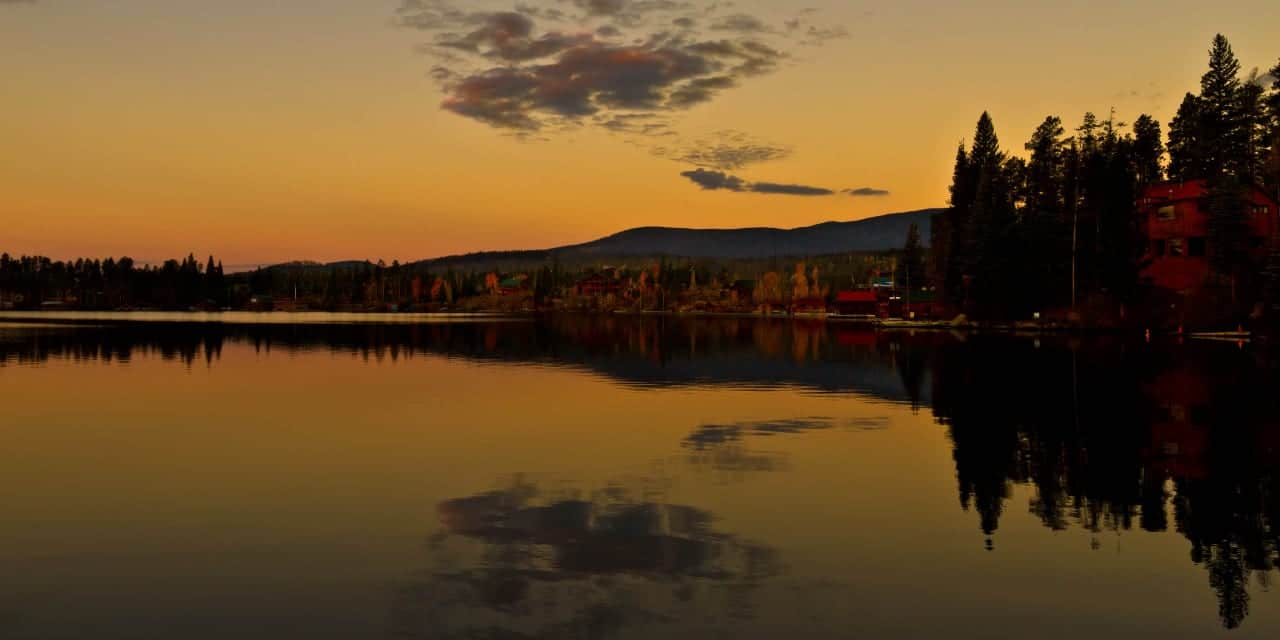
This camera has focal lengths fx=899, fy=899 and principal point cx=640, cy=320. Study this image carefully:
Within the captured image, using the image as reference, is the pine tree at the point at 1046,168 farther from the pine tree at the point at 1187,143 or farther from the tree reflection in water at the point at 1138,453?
the tree reflection in water at the point at 1138,453

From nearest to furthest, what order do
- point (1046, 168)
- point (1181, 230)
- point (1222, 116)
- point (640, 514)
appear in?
1. point (640, 514)
2. point (1181, 230)
3. point (1222, 116)
4. point (1046, 168)

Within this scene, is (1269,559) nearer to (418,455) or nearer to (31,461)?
(418,455)

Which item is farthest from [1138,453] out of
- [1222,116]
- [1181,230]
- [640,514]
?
[1222,116]

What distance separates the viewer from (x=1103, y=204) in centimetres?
11094

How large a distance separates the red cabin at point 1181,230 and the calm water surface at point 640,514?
6588 centimetres

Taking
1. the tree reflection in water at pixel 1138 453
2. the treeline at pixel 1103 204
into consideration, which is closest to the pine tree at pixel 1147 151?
the treeline at pixel 1103 204

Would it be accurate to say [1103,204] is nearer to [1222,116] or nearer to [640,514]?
[1222,116]

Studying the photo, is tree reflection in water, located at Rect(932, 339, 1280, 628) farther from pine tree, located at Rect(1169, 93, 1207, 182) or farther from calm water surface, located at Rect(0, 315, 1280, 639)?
pine tree, located at Rect(1169, 93, 1207, 182)

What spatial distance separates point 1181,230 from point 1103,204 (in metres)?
10.0

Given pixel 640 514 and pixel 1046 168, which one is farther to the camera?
pixel 1046 168

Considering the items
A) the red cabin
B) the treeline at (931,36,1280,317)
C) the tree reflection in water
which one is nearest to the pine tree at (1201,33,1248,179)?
the treeline at (931,36,1280,317)

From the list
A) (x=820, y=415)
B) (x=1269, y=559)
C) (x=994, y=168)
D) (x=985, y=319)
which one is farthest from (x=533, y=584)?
(x=994, y=168)

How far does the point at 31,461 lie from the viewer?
25.5 m

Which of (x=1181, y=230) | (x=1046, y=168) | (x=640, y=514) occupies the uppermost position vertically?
(x=1046, y=168)
